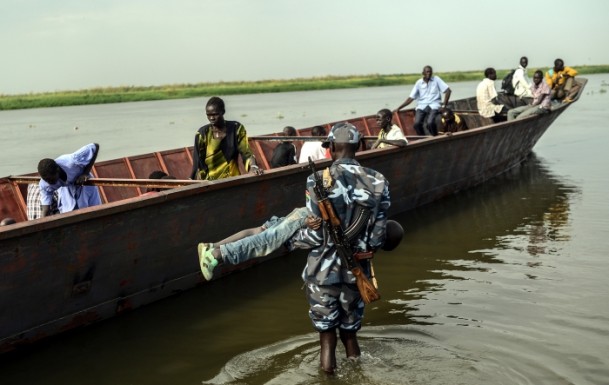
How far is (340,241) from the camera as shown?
439cm

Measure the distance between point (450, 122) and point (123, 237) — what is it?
7.42 metres

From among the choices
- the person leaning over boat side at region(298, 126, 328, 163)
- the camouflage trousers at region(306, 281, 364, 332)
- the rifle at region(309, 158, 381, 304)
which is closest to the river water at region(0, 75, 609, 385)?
the camouflage trousers at region(306, 281, 364, 332)

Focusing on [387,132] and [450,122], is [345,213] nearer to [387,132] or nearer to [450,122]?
[387,132]

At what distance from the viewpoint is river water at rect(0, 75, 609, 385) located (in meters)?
5.22

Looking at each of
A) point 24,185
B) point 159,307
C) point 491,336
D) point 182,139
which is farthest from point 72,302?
point 182,139

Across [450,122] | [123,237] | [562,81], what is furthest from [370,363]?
[562,81]

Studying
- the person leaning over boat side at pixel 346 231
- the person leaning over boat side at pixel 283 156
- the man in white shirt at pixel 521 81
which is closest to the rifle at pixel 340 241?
the person leaning over boat side at pixel 346 231

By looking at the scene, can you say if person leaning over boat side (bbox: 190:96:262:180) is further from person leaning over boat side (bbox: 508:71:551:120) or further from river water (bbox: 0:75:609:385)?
person leaning over boat side (bbox: 508:71:551:120)

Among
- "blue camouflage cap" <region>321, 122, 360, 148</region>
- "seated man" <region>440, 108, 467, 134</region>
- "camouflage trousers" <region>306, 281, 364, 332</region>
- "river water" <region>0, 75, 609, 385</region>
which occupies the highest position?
"blue camouflage cap" <region>321, 122, 360, 148</region>

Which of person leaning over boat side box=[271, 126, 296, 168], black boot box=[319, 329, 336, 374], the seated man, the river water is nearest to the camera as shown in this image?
black boot box=[319, 329, 336, 374]

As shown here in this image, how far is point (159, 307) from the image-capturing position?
670 cm

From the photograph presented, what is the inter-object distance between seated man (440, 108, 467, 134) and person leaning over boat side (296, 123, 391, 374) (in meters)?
7.64

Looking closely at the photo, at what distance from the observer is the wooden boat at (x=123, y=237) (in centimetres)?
543

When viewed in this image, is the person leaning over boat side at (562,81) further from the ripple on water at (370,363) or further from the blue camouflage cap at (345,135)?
the blue camouflage cap at (345,135)
